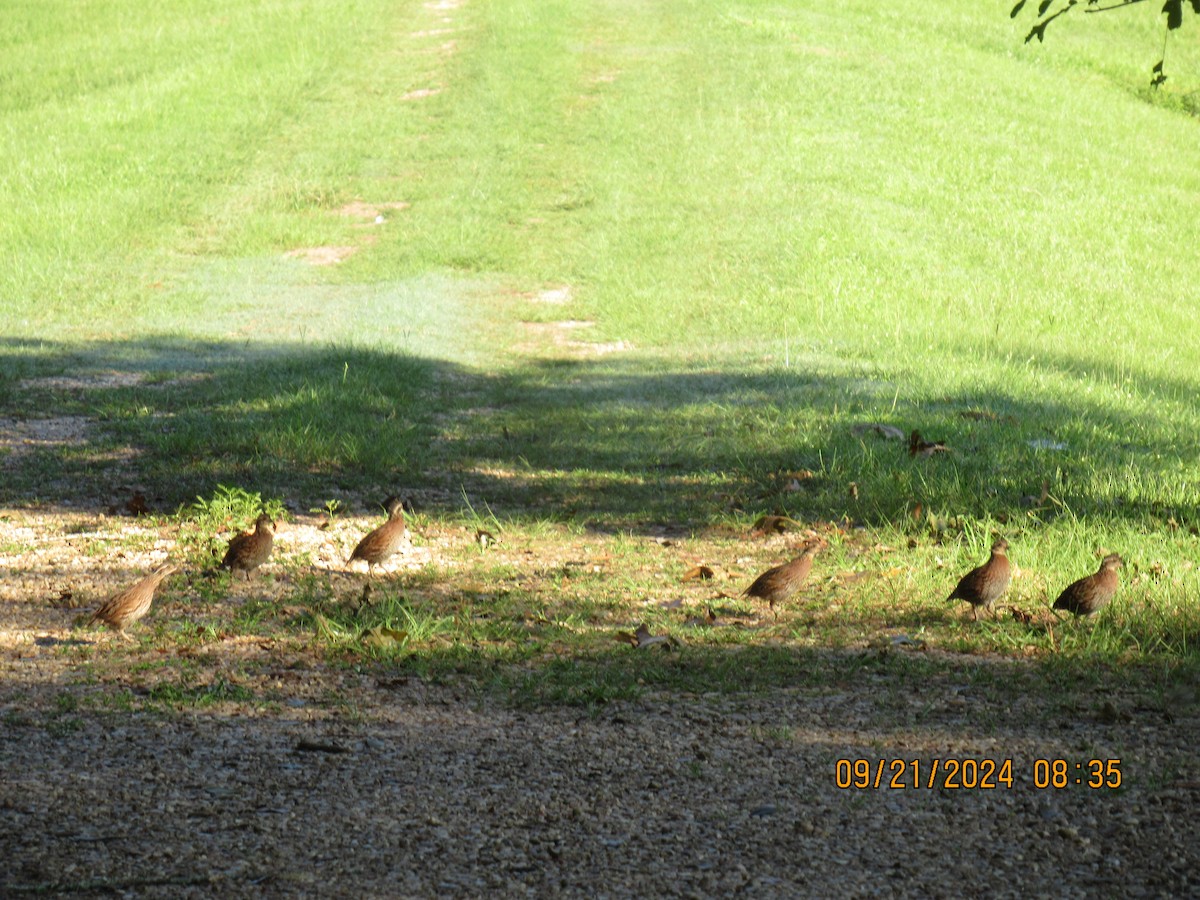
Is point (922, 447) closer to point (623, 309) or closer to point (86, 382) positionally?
point (623, 309)

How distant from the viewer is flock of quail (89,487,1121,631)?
500cm

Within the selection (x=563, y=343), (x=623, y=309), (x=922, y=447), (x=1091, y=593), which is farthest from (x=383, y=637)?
(x=623, y=309)

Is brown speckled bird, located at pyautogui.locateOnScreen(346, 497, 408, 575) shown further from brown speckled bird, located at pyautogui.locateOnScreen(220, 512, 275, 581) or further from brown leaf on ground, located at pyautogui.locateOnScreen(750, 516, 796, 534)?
→ brown leaf on ground, located at pyautogui.locateOnScreen(750, 516, 796, 534)

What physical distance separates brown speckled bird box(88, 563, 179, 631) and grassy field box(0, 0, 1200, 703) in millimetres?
164

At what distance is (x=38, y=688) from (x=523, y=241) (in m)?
12.9

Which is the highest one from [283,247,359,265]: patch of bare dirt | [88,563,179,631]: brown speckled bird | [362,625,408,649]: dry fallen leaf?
[88,563,179,631]: brown speckled bird

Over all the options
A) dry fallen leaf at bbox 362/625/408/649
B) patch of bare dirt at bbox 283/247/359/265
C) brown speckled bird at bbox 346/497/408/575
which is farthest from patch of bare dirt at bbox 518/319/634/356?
dry fallen leaf at bbox 362/625/408/649

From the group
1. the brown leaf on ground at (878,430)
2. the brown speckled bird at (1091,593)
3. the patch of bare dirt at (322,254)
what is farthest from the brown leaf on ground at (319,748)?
the patch of bare dirt at (322,254)

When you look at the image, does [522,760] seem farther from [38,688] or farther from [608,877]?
[38,688]

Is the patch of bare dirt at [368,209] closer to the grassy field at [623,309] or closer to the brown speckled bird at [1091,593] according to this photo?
the grassy field at [623,309]

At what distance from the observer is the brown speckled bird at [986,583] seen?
205 inches

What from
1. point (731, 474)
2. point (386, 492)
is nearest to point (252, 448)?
point (386, 492)

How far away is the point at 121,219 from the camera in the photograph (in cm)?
1734

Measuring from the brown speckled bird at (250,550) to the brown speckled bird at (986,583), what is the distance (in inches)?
121
